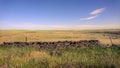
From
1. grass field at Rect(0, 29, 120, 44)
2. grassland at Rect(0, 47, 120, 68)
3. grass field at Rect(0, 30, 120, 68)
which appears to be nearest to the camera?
grassland at Rect(0, 47, 120, 68)

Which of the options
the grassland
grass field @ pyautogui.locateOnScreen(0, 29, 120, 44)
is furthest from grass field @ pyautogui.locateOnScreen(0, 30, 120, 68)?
grass field @ pyautogui.locateOnScreen(0, 29, 120, 44)

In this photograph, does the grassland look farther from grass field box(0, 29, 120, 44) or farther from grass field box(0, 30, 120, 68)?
grass field box(0, 29, 120, 44)

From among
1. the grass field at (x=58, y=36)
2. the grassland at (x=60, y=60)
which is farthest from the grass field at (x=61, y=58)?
the grass field at (x=58, y=36)

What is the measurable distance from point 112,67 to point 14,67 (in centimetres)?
341

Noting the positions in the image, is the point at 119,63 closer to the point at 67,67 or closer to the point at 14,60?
the point at 67,67

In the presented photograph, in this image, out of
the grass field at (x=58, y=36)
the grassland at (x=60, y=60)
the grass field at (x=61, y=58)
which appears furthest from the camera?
the grass field at (x=58, y=36)

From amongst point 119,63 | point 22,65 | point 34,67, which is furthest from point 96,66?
point 22,65

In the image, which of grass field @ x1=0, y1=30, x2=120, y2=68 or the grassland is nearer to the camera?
the grassland

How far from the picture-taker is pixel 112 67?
7805 mm

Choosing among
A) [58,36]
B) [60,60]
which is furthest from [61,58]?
[58,36]

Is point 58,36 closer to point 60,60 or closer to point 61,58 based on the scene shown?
point 61,58

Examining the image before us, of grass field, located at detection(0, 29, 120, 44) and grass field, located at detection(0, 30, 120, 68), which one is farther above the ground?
grass field, located at detection(0, 30, 120, 68)

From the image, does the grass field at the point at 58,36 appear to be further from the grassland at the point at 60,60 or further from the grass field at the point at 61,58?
the grassland at the point at 60,60

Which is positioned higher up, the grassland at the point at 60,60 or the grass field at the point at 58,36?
the grassland at the point at 60,60
